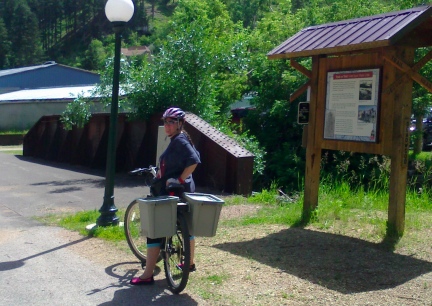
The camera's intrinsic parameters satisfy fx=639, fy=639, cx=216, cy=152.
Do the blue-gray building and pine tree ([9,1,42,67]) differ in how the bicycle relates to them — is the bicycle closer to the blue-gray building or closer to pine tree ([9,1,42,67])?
the blue-gray building

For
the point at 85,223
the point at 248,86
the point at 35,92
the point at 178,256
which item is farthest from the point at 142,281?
the point at 35,92

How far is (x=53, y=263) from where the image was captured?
7.66m

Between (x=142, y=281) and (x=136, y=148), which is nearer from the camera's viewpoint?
(x=142, y=281)

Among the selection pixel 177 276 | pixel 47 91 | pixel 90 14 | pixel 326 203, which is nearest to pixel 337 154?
pixel 326 203

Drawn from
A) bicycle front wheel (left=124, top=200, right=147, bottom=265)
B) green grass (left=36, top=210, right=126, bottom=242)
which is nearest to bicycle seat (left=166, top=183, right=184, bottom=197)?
bicycle front wheel (left=124, top=200, right=147, bottom=265)

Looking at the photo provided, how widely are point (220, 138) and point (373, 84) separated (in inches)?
260

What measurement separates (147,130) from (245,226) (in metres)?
8.28

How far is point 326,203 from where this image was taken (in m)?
9.88

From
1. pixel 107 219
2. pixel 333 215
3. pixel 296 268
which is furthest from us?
pixel 107 219

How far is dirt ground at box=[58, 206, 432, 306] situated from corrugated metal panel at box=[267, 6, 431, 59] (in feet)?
7.97

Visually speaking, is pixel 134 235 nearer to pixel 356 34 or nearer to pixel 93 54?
pixel 356 34

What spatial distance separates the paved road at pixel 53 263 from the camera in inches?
248

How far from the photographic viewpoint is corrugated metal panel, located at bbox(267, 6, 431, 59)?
7.33 metres

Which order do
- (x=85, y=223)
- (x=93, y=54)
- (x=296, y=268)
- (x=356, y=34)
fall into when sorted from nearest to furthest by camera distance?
1. (x=296, y=268)
2. (x=356, y=34)
3. (x=85, y=223)
4. (x=93, y=54)
